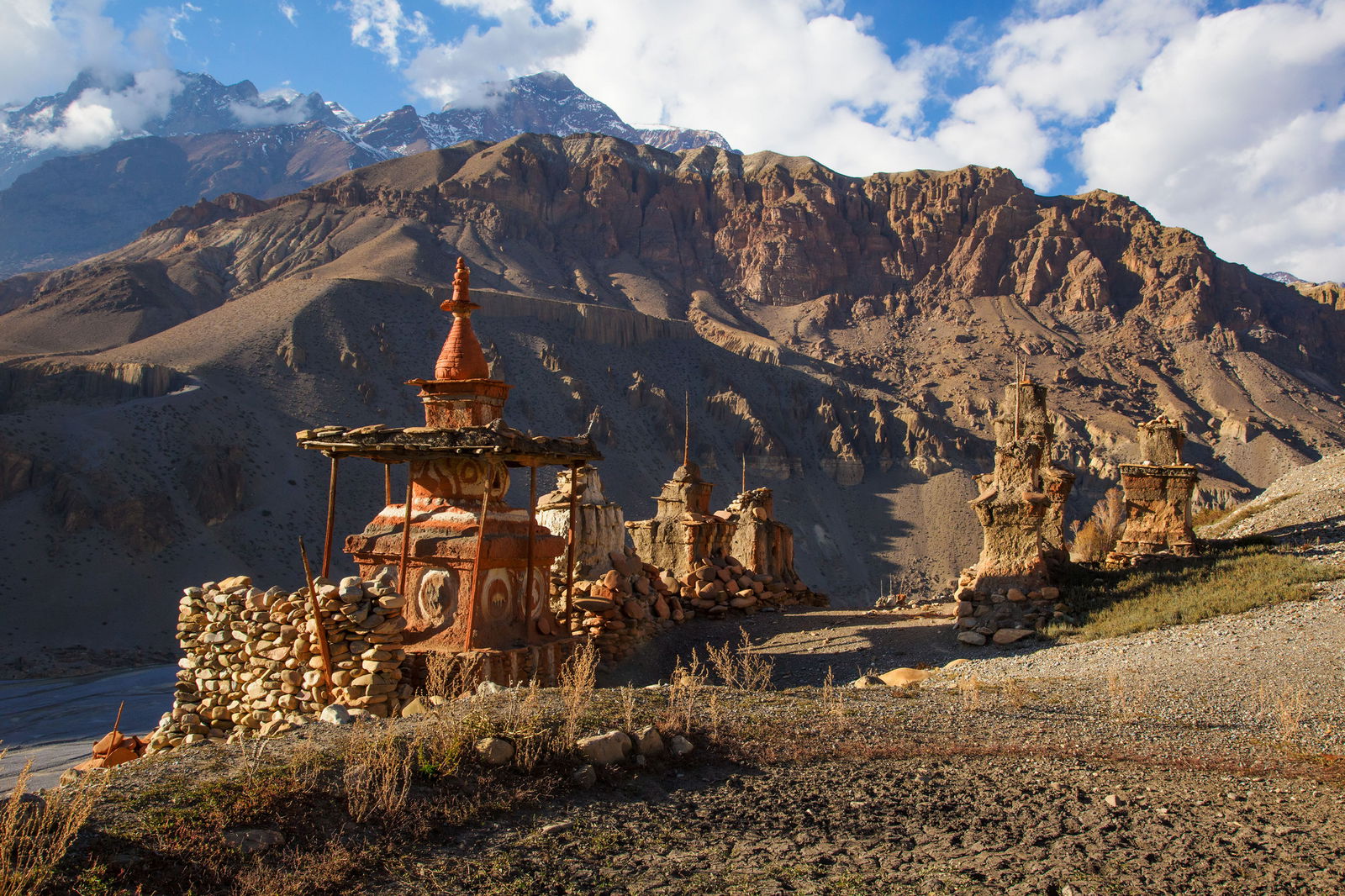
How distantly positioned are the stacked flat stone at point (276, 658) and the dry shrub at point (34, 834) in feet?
12.5

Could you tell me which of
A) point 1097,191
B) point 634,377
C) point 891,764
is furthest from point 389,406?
point 1097,191

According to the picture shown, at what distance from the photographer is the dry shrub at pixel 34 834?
3541mm

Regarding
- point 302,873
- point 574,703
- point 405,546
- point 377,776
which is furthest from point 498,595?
point 302,873

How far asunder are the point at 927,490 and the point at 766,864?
64055mm

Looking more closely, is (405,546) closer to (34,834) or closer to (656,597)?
(34,834)

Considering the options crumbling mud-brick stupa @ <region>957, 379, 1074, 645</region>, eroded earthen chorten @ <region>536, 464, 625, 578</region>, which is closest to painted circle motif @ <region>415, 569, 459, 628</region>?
eroded earthen chorten @ <region>536, 464, 625, 578</region>

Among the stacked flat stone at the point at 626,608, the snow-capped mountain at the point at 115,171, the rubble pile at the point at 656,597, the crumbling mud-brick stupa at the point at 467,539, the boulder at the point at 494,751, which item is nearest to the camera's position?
the boulder at the point at 494,751

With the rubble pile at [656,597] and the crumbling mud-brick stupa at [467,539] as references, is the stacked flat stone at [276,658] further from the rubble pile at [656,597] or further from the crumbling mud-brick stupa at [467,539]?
the rubble pile at [656,597]

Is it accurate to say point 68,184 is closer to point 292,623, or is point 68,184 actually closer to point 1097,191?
point 1097,191

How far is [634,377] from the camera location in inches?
2785

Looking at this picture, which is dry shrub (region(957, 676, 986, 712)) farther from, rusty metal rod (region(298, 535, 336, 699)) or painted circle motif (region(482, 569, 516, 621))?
rusty metal rod (region(298, 535, 336, 699))

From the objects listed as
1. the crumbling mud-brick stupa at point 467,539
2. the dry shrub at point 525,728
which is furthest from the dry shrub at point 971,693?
the crumbling mud-brick stupa at point 467,539

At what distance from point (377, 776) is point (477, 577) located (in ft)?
15.6

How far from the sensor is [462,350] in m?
11.3
